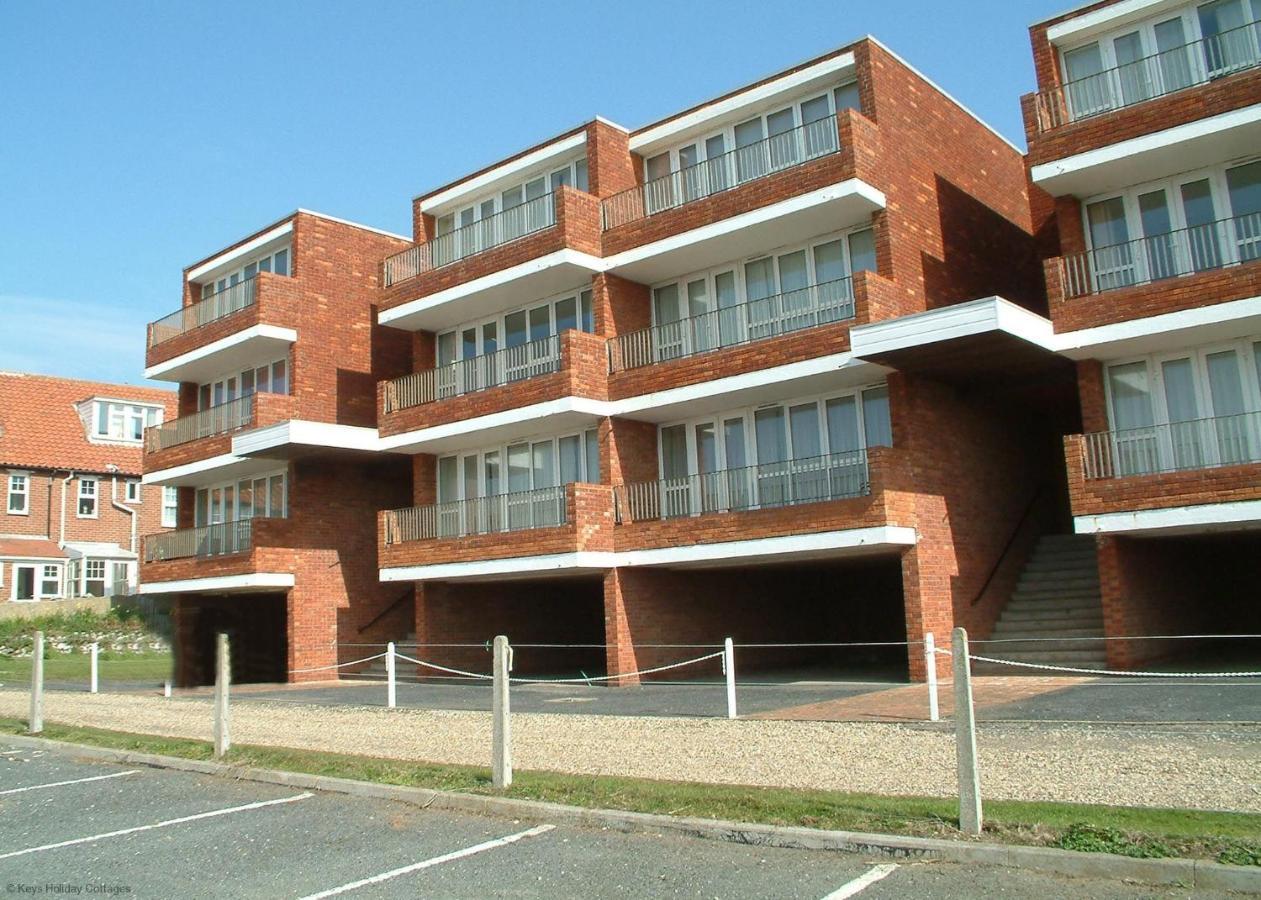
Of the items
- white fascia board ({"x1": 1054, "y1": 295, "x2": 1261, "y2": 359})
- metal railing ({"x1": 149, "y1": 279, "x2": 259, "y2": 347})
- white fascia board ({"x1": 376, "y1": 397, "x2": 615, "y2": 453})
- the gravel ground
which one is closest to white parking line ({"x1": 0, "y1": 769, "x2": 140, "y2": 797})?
the gravel ground

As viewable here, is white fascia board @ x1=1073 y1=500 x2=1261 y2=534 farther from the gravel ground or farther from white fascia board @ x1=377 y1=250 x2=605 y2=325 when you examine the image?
white fascia board @ x1=377 y1=250 x2=605 y2=325

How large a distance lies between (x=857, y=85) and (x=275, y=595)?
21194 millimetres

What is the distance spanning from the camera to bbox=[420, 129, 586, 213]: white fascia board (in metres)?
24.9

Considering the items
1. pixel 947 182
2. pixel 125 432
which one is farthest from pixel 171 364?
pixel 947 182

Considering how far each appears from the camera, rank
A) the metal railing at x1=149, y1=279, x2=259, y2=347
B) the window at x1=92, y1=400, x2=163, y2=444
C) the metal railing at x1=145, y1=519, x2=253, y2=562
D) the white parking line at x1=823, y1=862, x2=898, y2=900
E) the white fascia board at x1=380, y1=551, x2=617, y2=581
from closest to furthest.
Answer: the white parking line at x1=823, y1=862, x2=898, y2=900 → the white fascia board at x1=380, y1=551, x2=617, y2=581 → the metal railing at x1=145, y1=519, x2=253, y2=562 → the metal railing at x1=149, y1=279, x2=259, y2=347 → the window at x1=92, y1=400, x2=163, y2=444

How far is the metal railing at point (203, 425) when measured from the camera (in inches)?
1184

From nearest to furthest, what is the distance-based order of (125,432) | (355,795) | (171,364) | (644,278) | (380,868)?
(380,868) → (355,795) → (644,278) → (171,364) → (125,432)

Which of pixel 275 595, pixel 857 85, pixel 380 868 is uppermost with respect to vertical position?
pixel 857 85

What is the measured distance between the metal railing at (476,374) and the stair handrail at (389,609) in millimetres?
5474

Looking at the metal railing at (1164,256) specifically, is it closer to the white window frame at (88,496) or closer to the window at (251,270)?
the window at (251,270)

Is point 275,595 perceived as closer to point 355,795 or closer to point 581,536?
point 581,536

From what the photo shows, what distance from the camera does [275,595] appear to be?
107 feet

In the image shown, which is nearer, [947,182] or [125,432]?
[947,182]

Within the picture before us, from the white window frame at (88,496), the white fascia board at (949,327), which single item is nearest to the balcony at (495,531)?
the white fascia board at (949,327)
